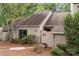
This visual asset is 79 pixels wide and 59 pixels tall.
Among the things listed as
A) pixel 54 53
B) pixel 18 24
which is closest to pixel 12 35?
pixel 18 24

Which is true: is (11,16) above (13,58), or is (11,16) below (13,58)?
above

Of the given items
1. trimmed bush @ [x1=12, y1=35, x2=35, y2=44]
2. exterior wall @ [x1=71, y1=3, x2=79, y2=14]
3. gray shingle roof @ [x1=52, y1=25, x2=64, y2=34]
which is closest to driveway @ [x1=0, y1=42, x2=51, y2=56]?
trimmed bush @ [x1=12, y1=35, x2=35, y2=44]

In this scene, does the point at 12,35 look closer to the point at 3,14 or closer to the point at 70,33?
the point at 3,14

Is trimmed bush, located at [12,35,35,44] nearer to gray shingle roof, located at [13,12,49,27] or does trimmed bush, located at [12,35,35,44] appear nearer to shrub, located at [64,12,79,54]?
gray shingle roof, located at [13,12,49,27]

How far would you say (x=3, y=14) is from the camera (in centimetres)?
666

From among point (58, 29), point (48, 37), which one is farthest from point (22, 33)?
point (58, 29)

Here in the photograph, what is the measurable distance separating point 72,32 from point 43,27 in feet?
1.18

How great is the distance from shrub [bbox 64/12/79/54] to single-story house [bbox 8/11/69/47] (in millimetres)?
61

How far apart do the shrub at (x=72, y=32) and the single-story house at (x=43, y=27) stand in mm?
61

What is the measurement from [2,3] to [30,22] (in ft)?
1.34

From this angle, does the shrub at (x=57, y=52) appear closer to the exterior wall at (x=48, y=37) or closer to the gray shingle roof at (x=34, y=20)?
the exterior wall at (x=48, y=37)

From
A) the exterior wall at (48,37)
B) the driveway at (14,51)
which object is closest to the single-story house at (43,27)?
the exterior wall at (48,37)

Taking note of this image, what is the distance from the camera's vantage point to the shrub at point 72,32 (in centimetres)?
655

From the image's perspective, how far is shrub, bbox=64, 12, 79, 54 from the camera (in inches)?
258
